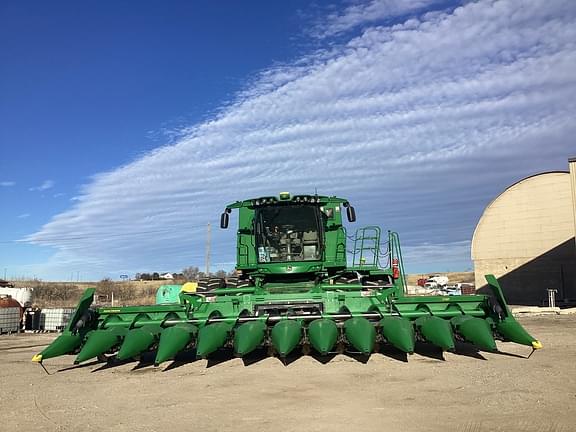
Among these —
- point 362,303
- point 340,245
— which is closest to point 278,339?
point 362,303

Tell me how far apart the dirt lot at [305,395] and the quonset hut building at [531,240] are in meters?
25.4

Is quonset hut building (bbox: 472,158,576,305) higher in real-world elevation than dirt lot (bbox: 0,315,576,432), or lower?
higher

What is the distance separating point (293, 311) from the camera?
423 inches

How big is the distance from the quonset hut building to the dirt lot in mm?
25414

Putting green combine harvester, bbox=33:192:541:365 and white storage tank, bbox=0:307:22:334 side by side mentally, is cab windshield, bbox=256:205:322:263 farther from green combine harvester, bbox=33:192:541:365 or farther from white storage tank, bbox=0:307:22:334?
white storage tank, bbox=0:307:22:334

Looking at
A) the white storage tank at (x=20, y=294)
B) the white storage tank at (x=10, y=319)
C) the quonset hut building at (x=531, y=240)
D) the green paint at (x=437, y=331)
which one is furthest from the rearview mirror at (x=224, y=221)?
the quonset hut building at (x=531, y=240)

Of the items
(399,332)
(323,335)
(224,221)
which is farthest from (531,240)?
(323,335)

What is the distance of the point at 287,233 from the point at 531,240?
27.2m

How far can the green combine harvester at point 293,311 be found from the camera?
9.67m

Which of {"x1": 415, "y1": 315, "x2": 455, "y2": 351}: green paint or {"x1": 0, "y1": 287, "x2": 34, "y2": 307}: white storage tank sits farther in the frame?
{"x1": 0, "y1": 287, "x2": 34, "y2": 307}: white storage tank

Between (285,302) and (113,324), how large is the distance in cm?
361

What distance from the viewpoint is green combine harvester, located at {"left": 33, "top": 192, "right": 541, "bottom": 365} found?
9672 millimetres

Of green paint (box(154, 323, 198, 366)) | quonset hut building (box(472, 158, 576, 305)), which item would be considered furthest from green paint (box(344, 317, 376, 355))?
quonset hut building (box(472, 158, 576, 305))

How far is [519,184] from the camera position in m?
36.1
